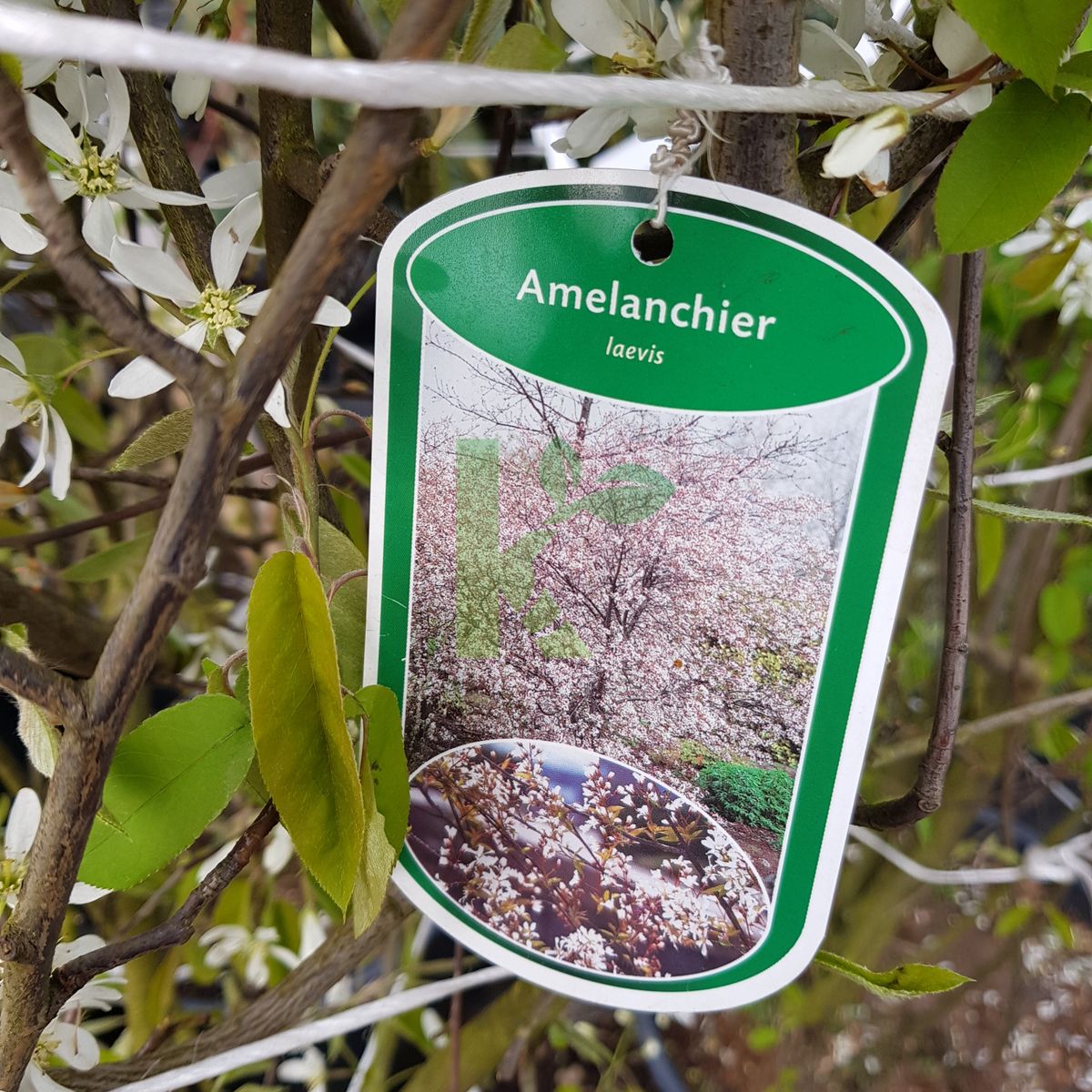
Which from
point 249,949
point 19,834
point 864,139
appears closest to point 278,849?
point 249,949

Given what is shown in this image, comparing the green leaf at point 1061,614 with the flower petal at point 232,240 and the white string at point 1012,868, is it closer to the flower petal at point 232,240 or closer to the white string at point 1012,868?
the white string at point 1012,868

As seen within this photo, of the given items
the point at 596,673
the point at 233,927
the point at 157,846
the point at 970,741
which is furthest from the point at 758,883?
the point at 970,741

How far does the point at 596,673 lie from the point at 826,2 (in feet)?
0.83

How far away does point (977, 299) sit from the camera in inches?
14.1

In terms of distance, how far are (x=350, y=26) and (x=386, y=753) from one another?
378 millimetres

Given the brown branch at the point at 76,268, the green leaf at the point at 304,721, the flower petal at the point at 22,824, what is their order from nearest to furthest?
the brown branch at the point at 76,268 → the green leaf at the point at 304,721 → the flower petal at the point at 22,824

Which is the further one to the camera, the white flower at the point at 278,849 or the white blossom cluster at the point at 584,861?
the white flower at the point at 278,849

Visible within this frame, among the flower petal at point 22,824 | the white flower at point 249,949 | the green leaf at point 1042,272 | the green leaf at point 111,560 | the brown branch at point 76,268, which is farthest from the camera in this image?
the white flower at point 249,949

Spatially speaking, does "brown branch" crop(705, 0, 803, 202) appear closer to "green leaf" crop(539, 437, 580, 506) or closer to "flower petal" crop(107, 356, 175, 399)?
"green leaf" crop(539, 437, 580, 506)

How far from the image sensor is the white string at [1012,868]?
33.4 inches

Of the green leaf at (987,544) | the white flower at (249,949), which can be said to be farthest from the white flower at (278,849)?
the green leaf at (987,544)

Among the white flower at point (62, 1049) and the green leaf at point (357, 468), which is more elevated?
the green leaf at point (357, 468)

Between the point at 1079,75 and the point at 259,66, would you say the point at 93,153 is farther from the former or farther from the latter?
the point at 1079,75

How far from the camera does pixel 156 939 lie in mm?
325
